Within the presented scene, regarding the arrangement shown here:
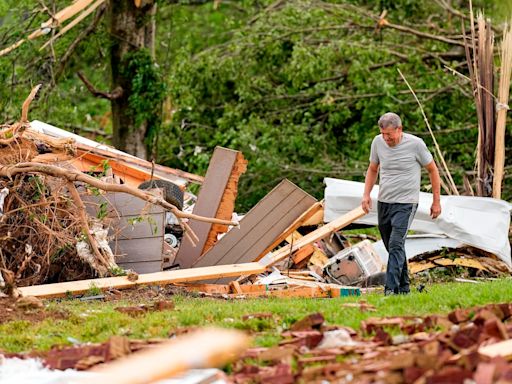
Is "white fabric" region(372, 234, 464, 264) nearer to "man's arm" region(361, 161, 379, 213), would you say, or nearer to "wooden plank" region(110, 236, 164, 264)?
"man's arm" region(361, 161, 379, 213)

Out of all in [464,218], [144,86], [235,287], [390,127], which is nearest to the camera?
[390,127]

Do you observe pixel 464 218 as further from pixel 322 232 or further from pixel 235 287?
pixel 235 287

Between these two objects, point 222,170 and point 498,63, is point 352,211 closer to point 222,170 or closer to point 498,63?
point 222,170

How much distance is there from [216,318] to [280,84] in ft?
43.3

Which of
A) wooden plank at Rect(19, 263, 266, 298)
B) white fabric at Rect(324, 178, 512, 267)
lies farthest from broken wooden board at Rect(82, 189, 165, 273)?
white fabric at Rect(324, 178, 512, 267)

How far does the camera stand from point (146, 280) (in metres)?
10.9

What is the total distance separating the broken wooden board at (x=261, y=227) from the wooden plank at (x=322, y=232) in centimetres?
28

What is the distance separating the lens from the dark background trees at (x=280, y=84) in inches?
744

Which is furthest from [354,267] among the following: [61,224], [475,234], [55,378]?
[55,378]

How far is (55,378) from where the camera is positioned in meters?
5.74

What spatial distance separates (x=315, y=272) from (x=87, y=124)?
15266 millimetres

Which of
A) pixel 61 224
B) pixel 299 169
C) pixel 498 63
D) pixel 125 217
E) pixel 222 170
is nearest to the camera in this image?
pixel 61 224

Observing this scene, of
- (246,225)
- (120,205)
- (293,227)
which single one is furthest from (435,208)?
(120,205)

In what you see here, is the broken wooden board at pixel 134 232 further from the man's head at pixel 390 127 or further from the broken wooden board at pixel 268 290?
the man's head at pixel 390 127
